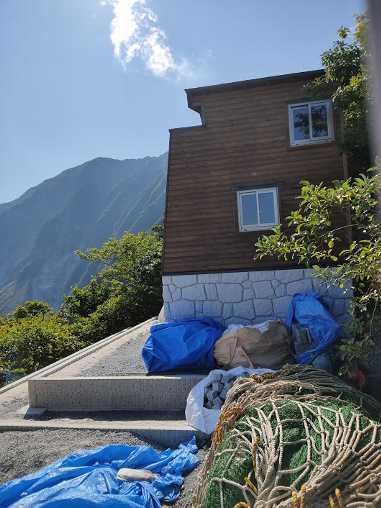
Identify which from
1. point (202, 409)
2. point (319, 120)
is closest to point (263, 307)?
point (202, 409)

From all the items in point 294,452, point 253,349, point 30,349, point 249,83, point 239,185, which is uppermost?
point 249,83

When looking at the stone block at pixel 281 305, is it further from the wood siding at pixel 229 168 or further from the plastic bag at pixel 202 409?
the plastic bag at pixel 202 409

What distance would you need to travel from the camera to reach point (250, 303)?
8.88 metres

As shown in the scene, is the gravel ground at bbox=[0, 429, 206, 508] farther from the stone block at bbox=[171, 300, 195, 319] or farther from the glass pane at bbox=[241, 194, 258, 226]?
the glass pane at bbox=[241, 194, 258, 226]

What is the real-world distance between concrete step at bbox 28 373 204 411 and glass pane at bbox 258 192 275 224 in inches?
161

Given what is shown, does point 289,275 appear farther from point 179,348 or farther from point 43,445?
point 43,445

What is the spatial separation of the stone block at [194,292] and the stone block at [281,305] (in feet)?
5.36

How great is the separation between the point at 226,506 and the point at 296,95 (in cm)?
868

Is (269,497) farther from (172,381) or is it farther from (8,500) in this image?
(172,381)

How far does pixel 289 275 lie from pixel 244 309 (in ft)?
4.15

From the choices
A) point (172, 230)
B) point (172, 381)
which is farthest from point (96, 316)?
point (172, 381)

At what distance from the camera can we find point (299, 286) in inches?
336

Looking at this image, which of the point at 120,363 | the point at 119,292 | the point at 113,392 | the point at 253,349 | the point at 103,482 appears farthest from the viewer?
the point at 119,292

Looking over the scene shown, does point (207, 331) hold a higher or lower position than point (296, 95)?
lower
